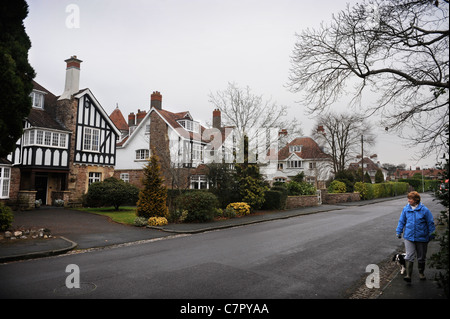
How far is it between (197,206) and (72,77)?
1813 centimetres

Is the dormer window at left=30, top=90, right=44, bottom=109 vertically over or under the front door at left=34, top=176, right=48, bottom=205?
over

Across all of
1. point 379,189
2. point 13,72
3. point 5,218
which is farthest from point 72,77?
point 379,189

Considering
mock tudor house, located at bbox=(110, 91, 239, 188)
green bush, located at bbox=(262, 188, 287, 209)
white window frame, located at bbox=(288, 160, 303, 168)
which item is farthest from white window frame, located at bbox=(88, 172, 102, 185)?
white window frame, located at bbox=(288, 160, 303, 168)

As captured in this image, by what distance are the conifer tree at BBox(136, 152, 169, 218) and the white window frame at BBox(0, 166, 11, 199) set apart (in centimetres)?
1234

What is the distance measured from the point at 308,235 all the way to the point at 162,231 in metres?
6.41

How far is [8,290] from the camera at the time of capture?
5434mm

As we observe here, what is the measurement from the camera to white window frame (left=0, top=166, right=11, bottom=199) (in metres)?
20.3

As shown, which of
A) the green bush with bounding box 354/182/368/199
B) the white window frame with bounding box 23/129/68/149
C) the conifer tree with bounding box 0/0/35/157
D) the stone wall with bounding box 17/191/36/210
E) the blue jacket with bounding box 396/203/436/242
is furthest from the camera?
the green bush with bounding box 354/182/368/199

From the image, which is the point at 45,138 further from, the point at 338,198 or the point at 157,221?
the point at 338,198

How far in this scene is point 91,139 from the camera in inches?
1027

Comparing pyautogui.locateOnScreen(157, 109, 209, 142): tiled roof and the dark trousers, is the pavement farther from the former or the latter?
pyautogui.locateOnScreen(157, 109, 209, 142): tiled roof

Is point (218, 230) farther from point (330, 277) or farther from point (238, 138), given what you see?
point (238, 138)
